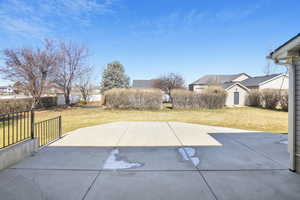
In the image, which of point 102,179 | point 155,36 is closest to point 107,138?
point 102,179

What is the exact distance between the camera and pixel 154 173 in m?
2.68

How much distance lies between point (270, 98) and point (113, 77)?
24581 mm

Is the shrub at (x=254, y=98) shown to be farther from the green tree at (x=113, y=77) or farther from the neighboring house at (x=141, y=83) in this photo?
the green tree at (x=113, y=77)

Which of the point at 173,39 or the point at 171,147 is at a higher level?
the point at 173,39

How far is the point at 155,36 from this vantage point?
1387 cm

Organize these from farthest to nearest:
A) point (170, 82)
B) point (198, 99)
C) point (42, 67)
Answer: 1. point (170, 82)
2. point (198, 99)
3. point (42, 67)

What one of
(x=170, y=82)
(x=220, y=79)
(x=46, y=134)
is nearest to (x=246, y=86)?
(x=220, y=79)

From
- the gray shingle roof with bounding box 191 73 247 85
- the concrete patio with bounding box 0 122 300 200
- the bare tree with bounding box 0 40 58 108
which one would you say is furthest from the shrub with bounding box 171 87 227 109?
the gray shingle roof with bounding box 191 73 247 85

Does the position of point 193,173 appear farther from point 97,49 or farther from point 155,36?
point 97,49

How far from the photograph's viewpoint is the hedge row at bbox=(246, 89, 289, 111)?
15.3 metres

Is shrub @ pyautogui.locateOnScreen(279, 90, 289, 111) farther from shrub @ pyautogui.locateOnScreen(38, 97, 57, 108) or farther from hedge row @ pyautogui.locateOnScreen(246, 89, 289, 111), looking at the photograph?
shrub @ pyautogui.locateOnScreen(38, 97, 57, 108)

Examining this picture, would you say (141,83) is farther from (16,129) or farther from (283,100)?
(16,129)

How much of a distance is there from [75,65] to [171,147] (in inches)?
654

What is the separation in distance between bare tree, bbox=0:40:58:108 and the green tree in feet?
50.9
